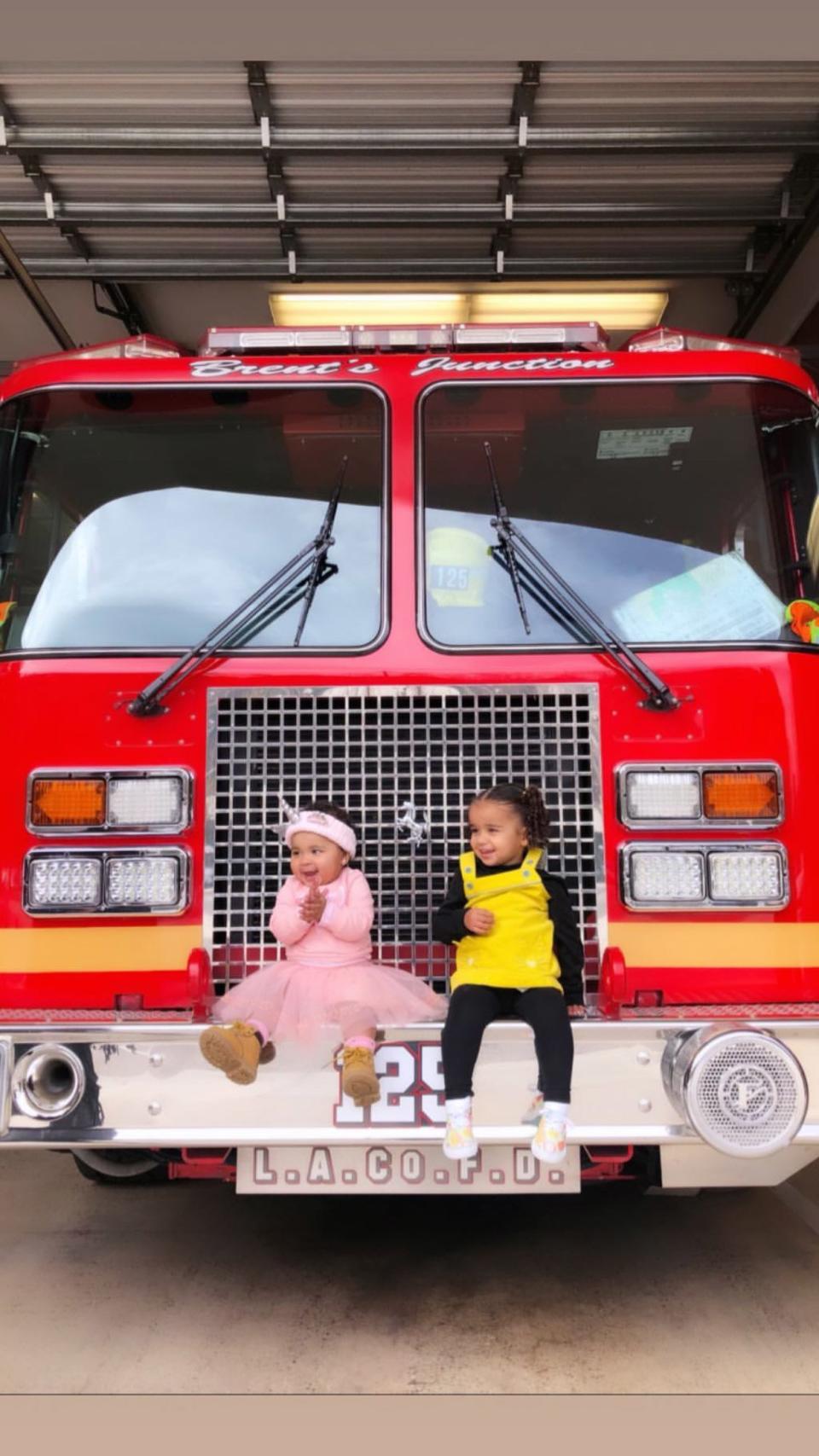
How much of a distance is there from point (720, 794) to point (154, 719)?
1572mm

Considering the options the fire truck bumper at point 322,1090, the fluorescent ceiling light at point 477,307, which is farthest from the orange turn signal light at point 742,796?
the fluorescent ceiling light at point 477,307

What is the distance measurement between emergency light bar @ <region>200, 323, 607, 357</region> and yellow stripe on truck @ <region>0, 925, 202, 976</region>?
1.90m

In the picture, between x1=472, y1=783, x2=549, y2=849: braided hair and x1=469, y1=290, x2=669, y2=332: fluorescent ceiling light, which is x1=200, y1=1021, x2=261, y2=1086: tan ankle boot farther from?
x1=469, y1=290, x2=669, y2=332: fluorescent ceiling light

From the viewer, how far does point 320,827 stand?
3031mm

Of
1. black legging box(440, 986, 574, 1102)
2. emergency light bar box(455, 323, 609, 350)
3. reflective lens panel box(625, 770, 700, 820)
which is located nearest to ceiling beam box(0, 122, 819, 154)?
emergency light bar box(455, 323, 609, 350)

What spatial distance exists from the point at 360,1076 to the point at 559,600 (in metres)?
1.49

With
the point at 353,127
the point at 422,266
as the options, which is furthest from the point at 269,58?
the point at 422,266

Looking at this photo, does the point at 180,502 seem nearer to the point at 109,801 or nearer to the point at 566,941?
the point at 109,801

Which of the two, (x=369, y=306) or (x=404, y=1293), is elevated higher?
(x=369, y=306)

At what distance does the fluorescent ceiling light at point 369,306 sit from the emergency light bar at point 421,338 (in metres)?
3.21

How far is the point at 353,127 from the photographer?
5340mm

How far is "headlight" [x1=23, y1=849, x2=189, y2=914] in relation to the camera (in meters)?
3.21

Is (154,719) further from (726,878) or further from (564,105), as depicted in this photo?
(564,105)

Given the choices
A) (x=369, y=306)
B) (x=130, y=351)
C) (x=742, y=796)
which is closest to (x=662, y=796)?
(x=742, y=796)
